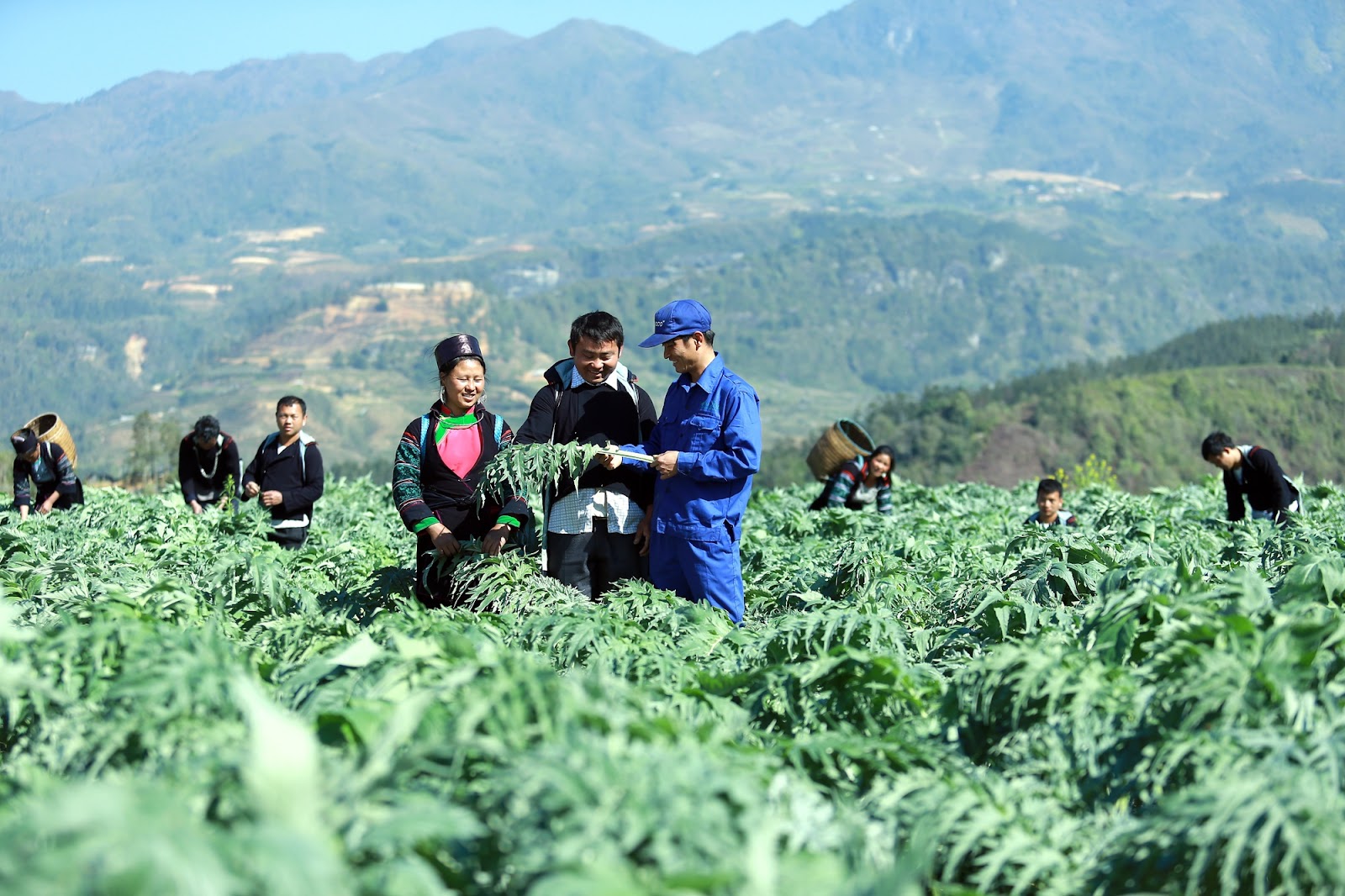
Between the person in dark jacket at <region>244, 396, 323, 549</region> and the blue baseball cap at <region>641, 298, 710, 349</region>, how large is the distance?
383 cm

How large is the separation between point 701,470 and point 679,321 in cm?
76

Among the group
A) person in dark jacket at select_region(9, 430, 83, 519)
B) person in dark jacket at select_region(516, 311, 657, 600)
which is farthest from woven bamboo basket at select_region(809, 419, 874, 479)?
person in dark jacket at select_region(9, 430, 83, 519)

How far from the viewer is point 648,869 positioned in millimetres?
2881

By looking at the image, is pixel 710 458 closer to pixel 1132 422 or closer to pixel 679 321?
pixel 679 321

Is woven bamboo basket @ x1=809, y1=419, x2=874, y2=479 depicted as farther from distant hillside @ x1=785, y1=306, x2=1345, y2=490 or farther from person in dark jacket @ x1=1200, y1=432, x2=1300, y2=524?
distant hillside @ x1=785, y1=306, x2=1345, y2=490

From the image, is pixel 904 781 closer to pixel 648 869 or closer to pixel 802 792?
pixel 802 792

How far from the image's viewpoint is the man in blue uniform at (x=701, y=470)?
6668 millimetres

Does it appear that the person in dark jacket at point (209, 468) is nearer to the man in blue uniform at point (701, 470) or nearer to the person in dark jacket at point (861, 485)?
the person in dark jacket at point (861, 485)

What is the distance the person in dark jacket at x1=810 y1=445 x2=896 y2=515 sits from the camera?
499 inches

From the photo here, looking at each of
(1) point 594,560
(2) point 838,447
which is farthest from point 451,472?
(2) point 838,447

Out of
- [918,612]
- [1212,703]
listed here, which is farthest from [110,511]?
[1212,703]

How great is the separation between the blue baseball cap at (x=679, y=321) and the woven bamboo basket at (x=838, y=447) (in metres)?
6.30

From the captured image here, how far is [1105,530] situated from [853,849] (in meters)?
6.86

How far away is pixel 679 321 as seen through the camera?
6711 millimetres
